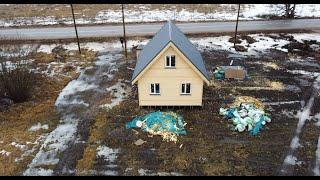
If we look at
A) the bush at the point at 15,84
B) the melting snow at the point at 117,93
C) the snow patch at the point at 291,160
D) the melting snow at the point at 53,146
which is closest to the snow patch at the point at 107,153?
the melting snow at the point at 53,146


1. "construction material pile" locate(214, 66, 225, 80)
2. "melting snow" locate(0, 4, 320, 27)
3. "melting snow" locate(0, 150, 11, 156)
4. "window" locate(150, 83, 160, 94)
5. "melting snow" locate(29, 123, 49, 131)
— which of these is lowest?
"melting snow" locate(0, 150, 11, 156)

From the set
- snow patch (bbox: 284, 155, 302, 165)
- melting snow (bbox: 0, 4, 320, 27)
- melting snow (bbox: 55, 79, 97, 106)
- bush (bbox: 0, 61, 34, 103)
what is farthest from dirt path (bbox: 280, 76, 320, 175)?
melting snow (bbox: 0, 4, 320, 27)

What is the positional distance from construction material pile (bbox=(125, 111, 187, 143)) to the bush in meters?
9.63

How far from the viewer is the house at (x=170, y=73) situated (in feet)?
79.3

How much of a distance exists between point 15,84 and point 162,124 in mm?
12482

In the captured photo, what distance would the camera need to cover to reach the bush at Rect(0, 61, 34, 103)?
27172mm

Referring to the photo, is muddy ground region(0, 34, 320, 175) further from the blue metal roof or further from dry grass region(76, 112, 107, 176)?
the blue metal roof

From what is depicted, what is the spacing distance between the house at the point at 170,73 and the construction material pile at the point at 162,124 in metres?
1.27

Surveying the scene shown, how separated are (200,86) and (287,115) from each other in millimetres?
7224

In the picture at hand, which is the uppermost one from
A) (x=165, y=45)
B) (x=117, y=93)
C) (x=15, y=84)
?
(x=165, y=45)

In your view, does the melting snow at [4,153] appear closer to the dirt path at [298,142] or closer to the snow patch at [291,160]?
the dirt path at [298,142]

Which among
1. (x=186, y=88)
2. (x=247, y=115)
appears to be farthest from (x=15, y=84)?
(x=247, y=115)

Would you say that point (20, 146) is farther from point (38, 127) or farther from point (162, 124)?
point (162, 124)

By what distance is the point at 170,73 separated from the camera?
25.0 metres
